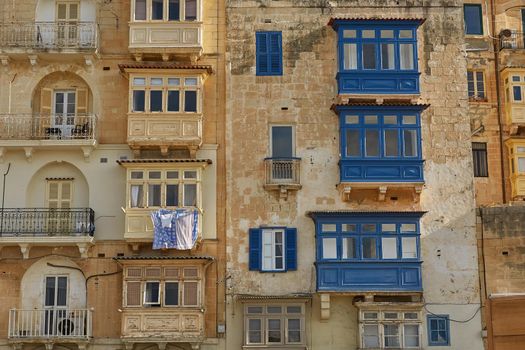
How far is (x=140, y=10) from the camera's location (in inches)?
1344

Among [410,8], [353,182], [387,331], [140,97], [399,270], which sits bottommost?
[387,331]

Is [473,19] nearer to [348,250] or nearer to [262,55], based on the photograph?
[262,55]

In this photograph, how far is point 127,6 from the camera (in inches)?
1366

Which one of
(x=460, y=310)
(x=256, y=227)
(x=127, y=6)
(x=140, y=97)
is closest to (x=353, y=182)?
(x=256, y=227)

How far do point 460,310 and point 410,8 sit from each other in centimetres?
1105

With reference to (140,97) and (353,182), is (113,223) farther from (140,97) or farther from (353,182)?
(353,182)

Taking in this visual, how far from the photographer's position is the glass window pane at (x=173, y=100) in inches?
1314

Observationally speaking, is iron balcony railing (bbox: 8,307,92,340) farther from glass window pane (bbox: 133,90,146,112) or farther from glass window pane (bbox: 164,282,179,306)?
glass window pane (bbox: 133,90,146,112)

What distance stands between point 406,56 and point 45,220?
1391cm

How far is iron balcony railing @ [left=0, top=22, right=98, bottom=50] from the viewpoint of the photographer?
1337 inches

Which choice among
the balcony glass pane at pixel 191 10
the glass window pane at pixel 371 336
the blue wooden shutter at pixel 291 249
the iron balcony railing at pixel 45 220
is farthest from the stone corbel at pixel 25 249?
the glass window pane at pixel 371 336

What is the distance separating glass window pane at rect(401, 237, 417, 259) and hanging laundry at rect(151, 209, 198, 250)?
23.4ft

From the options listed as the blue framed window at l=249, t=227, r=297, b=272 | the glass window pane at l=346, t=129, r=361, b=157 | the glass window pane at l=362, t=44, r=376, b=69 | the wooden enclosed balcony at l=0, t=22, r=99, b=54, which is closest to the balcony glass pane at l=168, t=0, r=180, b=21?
the wooden enclosed balcony at l=0, t=22, r=99, b=54

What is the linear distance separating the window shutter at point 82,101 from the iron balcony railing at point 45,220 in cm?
376
